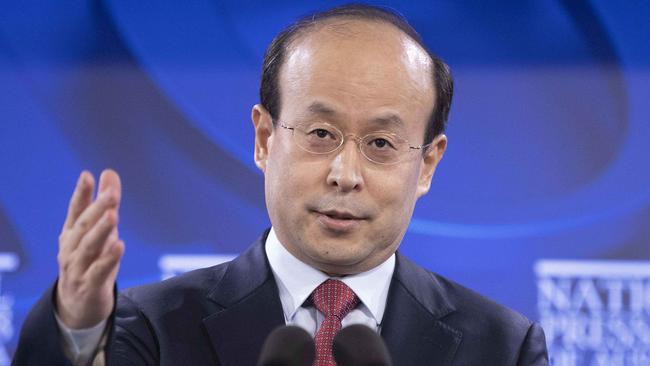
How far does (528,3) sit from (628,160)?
2.21 feet

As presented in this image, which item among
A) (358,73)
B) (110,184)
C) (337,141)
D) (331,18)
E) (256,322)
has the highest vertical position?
(331,18)

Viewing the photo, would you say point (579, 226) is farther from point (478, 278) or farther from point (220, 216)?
point (220, 216)

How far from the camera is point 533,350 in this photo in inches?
A: 95.0

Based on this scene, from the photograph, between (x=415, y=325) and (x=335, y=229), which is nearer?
(x=335, y=229)

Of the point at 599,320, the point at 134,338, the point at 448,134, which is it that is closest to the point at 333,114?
the point at 134,338

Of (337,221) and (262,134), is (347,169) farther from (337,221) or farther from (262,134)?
(262,134)

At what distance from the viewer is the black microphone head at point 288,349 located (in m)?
1.46

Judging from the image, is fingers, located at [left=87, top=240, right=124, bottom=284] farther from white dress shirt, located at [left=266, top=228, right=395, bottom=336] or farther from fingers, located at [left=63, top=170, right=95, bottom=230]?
white dress shirt, located at [left=266, top=228, right=395, bottom=336]

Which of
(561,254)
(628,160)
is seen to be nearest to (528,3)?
(628,160)

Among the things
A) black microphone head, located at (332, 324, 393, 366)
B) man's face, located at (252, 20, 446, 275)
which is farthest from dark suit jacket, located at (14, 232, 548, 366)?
black microphone head, located at (332, 324, 393, 366)

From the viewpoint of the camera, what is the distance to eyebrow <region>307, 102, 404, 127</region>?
7.23 ft

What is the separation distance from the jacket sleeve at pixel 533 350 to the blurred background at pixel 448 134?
1.07 meters

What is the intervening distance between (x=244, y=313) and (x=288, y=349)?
84cm

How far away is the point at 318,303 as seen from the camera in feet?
7.54
